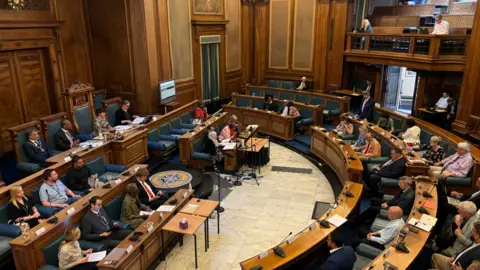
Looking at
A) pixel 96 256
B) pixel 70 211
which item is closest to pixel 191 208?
pixel 96 256

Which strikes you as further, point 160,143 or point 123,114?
point 123,114

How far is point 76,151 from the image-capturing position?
6742mm

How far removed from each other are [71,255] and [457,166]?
6131mm

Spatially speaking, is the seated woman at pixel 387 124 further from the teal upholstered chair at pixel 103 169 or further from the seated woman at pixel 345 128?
the teal upholstered chair at pixel 103 169

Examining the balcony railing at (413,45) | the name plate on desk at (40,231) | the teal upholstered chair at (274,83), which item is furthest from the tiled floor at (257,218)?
the teal upholstered chair at (274,83)

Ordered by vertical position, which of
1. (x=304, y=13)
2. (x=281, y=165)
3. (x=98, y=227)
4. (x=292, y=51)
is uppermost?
(x=304, y=13)

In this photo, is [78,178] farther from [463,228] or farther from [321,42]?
[321,42]

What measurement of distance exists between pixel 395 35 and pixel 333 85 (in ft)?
10.3

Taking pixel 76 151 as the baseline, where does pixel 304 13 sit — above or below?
above

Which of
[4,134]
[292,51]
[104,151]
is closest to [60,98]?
[4,134]

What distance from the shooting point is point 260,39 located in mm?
15055

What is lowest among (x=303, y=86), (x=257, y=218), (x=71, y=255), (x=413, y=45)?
(x=257, y=218)

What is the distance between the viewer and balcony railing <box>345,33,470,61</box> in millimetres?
9539

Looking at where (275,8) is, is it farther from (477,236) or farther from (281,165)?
(477,236)
